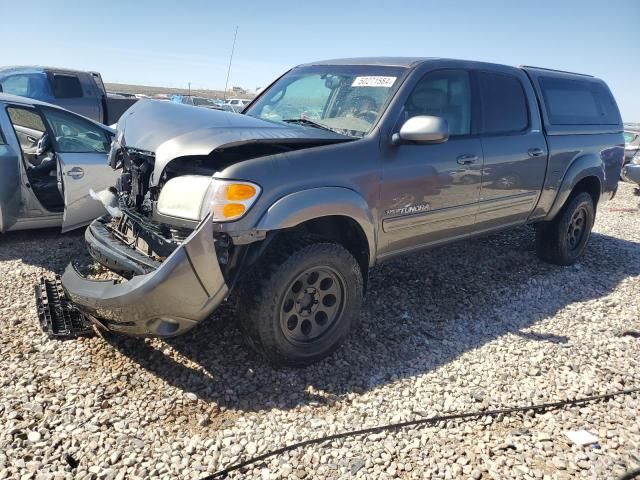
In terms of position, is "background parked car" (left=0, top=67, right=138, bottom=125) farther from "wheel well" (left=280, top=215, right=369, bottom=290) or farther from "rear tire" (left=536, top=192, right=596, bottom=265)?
"rear tire" (left=536, top=192, right=596, bottom=265)

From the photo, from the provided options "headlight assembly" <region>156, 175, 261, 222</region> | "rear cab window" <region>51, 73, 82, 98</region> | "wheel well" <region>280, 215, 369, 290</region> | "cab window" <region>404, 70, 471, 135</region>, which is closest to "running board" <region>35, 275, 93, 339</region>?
"headlight assembly" <region>156, 175, 261, 222</region>

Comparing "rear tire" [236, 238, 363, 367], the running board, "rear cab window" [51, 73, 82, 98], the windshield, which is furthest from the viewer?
"rear cab window" [51, 73, 82, 98]

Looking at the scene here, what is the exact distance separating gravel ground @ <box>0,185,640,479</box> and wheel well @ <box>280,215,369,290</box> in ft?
2.01

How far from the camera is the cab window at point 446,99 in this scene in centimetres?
358

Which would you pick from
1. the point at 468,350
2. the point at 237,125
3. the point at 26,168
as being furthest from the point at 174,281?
the point at 26,168

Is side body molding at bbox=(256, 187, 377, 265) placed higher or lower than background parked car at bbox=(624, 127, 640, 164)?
lower

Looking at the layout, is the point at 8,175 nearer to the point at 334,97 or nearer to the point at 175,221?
the point at 175,221

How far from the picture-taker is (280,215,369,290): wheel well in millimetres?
3174

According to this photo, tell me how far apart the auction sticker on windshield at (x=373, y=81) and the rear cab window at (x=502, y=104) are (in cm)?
99

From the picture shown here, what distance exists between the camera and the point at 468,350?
3.56m

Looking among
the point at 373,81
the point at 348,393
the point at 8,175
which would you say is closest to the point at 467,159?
the point at 373,81

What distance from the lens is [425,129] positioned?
10.3 ft

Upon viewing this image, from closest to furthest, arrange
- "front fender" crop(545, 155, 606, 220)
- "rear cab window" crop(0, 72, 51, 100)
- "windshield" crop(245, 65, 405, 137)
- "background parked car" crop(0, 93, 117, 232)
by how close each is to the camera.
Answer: "windshield" crop(245, 65, 405, 137)
"background parked car" crop(0, 93, 117, 232)
"front fender" crop(545, 155, 606, 220)
"rear cab window" crop(0, 72, 51, 100)

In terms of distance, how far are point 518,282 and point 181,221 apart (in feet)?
11.7
